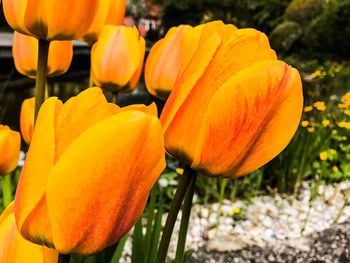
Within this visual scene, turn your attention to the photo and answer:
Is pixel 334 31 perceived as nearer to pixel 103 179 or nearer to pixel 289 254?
pixel 289 254

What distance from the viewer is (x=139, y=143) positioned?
19.2 inches

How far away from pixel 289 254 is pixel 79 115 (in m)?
2.21

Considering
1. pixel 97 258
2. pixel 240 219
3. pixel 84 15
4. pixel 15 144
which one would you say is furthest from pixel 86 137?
pixel 240 219

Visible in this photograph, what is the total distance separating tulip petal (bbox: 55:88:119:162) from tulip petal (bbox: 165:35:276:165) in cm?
11

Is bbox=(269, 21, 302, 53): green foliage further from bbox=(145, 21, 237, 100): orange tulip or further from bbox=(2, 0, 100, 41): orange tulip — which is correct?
bbox=(2, 0, 100, 41): orange tulip

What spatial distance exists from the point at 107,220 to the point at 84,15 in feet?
1.34

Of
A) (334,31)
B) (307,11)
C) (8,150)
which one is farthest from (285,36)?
(8,150)

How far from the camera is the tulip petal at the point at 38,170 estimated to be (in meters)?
0.52

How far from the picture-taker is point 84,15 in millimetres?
850

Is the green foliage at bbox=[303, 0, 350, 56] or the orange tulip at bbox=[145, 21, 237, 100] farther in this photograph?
the green foliage at bbox=[303, 0, 350, 56]

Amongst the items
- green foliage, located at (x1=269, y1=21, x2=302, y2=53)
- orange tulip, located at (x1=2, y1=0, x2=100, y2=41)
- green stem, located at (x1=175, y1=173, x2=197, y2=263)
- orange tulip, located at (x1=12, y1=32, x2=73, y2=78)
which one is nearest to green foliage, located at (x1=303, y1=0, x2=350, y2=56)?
green foliage, located at (x1=269, y1=21, x2=302, y2=53)

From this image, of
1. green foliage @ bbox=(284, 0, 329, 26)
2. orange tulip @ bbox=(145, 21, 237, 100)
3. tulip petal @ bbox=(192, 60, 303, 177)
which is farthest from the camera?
green foliage @ bbox=(284, 0, 329, 26)

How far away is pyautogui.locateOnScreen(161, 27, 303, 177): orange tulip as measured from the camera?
23.3 inches

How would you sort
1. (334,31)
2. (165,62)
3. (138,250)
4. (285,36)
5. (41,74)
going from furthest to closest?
(285,36), (334,31), (138,250), (165,62), (41,74)
